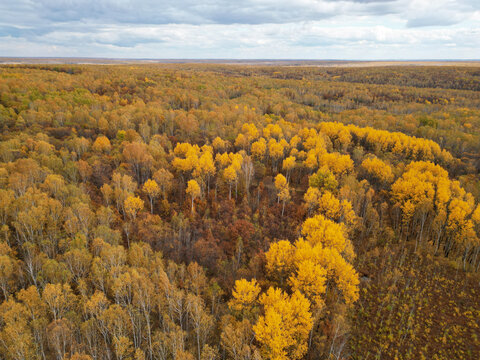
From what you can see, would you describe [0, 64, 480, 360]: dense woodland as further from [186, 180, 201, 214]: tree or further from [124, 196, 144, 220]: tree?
[186, 180, 201, 214]: tree

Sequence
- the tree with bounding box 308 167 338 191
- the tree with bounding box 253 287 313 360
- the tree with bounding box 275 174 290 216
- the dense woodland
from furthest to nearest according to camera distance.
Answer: the tree with bounding box 308 167 338 191 < the tree with bounding box 275 174 290 216 < the dense woodland < the tree with bounding box 253 287 313 360

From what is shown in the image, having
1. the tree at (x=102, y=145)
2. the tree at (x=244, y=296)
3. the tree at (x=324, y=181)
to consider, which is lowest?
the tree at (x=244, y=296)

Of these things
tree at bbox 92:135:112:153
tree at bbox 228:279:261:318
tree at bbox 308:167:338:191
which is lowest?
tree at bbox 228:279:261:318

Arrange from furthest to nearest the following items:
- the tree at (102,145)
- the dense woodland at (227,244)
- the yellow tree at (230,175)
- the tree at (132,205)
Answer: the tree at (102,145) → the yellow tree at (230,175) → the tree at (132,205) → the dense woodland at (227,244)

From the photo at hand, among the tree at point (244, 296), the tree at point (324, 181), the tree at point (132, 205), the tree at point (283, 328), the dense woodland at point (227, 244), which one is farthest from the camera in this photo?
the tree at point (324, 181)

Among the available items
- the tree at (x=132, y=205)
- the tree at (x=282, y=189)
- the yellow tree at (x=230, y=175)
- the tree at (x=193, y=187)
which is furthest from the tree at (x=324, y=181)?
the tree at (x=132, y=205)

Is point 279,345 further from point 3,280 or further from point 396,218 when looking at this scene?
point 396,218

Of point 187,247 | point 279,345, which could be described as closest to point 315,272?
point 279,345

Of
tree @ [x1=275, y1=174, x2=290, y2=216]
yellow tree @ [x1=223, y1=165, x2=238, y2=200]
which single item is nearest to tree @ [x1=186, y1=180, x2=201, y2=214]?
yellow tree @ [x1=223, y1=165, x2=238, y2=200]

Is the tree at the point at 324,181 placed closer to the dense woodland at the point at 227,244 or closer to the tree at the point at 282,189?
the dense woodland at the point at 227,244
